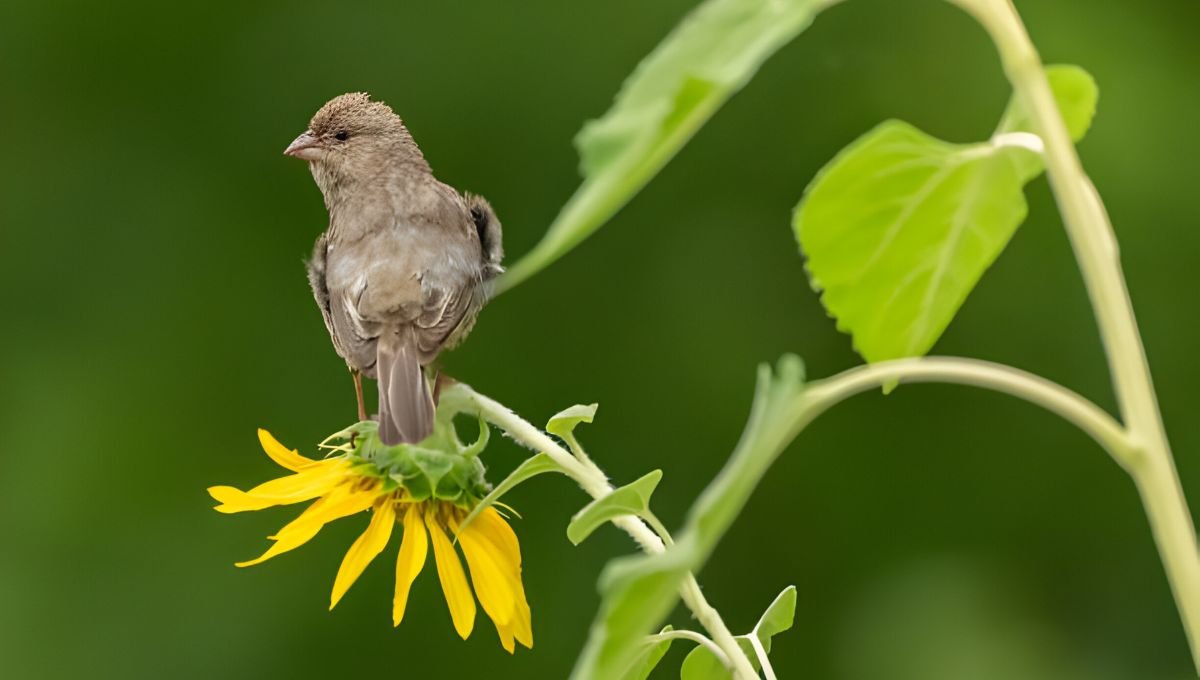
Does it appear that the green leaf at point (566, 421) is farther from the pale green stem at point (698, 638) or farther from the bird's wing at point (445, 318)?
the bird's wing at point (445, 318)

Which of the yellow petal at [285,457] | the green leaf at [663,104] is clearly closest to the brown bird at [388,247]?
the yellow petal at [285,457]

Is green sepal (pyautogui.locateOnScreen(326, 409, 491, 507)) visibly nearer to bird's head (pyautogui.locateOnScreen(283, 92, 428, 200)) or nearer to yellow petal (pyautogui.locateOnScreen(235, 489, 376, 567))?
yellow petal (pyautogui.locateOnScreen(235, 489, 376, 567))

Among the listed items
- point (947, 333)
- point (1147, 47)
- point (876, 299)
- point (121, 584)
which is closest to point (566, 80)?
point (947, 333)

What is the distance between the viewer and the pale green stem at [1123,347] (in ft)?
1.11

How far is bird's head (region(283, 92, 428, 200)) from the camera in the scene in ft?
3.90

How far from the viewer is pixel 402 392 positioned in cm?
87

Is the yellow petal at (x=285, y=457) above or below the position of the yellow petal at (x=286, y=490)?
above

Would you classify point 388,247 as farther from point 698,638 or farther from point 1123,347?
point 1123,347

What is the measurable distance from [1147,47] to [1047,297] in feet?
1.33

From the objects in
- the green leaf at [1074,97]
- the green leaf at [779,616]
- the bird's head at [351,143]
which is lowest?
the green leaf at [779,616]

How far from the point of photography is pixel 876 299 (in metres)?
0.46

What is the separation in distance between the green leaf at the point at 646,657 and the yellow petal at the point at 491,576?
0.08 m

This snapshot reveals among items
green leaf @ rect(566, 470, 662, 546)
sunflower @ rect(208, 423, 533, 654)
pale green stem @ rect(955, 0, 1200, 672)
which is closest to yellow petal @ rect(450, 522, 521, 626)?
sunflower @ rect(208, 423, 533, 654)

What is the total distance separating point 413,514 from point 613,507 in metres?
0.22
